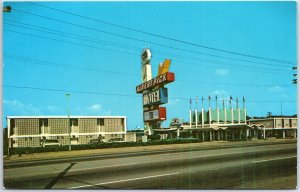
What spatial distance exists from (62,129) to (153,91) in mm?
18872

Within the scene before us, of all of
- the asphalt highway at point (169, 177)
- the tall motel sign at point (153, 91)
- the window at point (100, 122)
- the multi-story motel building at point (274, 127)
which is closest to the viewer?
the asphalt highway at point (169, 177)

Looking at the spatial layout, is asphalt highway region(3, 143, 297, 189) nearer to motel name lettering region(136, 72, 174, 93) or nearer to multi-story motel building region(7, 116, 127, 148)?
motel name lettering region(136, 72, 174, 93)

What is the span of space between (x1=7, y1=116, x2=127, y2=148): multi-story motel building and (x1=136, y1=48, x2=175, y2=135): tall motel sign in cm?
1088

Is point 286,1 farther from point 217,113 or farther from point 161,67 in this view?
point 217,113

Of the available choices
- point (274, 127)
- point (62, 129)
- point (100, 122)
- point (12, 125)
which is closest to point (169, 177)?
point (12, 125)

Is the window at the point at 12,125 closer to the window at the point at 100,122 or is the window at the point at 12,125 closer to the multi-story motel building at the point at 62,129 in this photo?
the multi-story motel building at the point at 62,129

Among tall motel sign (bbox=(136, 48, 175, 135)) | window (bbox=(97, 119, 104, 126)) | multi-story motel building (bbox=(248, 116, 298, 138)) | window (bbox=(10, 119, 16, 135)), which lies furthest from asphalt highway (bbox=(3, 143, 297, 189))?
multi-story motel building (bbox=(248, 116, 298, 138))

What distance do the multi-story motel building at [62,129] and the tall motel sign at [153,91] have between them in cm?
1088

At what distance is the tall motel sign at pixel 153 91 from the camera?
3744 centimetres

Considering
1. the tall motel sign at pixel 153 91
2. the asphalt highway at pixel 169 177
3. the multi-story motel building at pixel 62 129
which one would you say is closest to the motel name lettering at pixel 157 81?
the tall motel sign at pixel 153 91

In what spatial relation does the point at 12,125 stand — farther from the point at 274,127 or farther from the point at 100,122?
the point at 274,127

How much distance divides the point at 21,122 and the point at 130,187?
132 feet

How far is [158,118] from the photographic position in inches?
1517

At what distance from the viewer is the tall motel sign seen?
123ft
